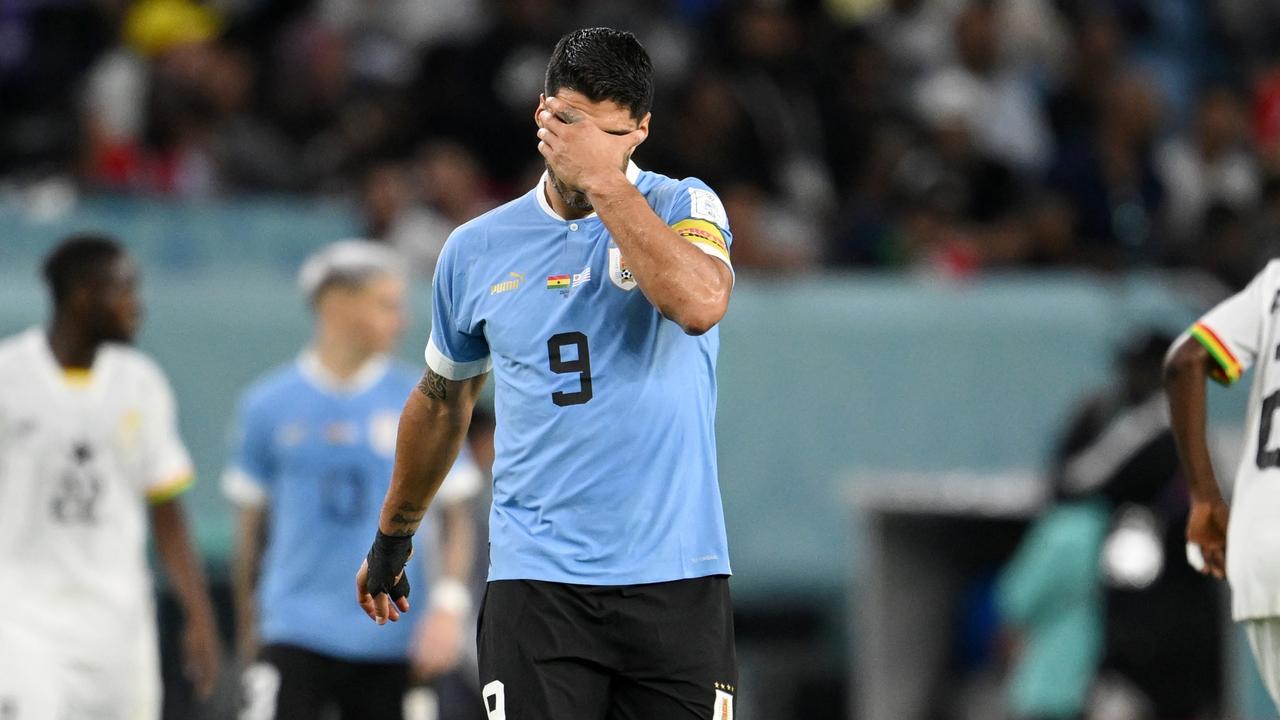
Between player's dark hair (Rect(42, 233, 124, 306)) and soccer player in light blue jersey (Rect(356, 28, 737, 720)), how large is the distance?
310cm

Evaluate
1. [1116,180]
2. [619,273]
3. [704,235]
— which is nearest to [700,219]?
[704,235]

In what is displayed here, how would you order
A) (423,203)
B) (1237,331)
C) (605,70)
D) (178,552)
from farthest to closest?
1. (423,203)
2. (178,552)
3. (1237,331)
4. (605,70)

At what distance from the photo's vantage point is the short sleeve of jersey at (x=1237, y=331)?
20.9 feet

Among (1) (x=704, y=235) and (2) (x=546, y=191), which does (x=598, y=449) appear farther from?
(2) (x=546, y=191)

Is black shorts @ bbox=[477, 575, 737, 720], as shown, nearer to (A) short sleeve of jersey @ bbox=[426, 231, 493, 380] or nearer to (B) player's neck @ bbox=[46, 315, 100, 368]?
(A) short sleeve of jersey @ bbox=[426, 231, 493, 380]

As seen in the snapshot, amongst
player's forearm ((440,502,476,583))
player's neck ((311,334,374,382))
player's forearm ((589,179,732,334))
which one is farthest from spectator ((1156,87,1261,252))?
player's forearm ((589,179,732,334))

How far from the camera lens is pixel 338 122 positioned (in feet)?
43.8

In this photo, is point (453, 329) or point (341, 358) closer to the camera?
point (453, 329)

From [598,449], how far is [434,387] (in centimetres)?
62

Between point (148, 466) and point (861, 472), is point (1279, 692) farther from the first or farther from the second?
point (861, 472)

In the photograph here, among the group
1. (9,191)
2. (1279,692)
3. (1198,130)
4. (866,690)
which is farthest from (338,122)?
(1279,692)

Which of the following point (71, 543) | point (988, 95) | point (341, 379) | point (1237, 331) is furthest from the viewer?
point (988, 95)

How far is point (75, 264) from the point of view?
26.1 ft

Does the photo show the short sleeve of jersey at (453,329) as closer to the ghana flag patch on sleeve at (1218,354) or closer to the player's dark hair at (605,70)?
the player's dark hair at (605,70)
